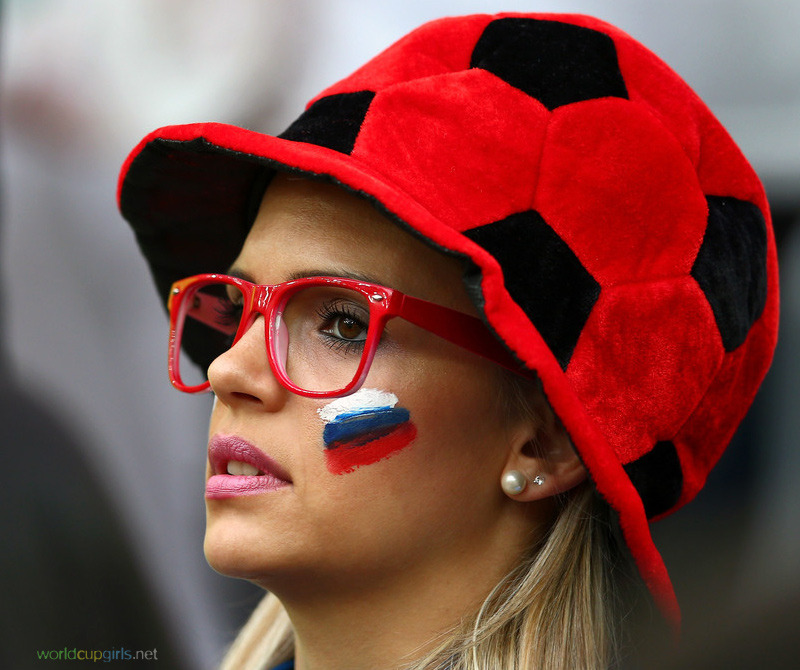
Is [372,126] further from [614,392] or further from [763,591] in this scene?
[763,591]

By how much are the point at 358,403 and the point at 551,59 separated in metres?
0.68

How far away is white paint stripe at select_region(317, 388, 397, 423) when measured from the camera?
126cm

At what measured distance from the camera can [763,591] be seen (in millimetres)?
1287

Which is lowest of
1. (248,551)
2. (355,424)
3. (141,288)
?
(141,288)

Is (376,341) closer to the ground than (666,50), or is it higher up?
closer to the ground

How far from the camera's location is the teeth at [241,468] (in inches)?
52.9

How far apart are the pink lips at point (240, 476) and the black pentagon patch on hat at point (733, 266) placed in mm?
770

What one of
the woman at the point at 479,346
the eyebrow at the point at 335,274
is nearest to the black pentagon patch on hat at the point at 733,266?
the woman at the point at 479,346

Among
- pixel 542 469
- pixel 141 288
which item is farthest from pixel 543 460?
pixel 141 288

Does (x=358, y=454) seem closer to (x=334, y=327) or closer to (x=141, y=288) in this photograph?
(x=334, y=327)

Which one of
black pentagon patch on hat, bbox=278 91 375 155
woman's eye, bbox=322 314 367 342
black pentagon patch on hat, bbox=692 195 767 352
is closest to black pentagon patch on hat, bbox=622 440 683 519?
black pentagon patch on hat, bbox=692 195 767 352

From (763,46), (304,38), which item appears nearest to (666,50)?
(763,46)

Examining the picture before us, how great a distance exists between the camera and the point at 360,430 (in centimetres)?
126

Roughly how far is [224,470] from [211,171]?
60 cm
